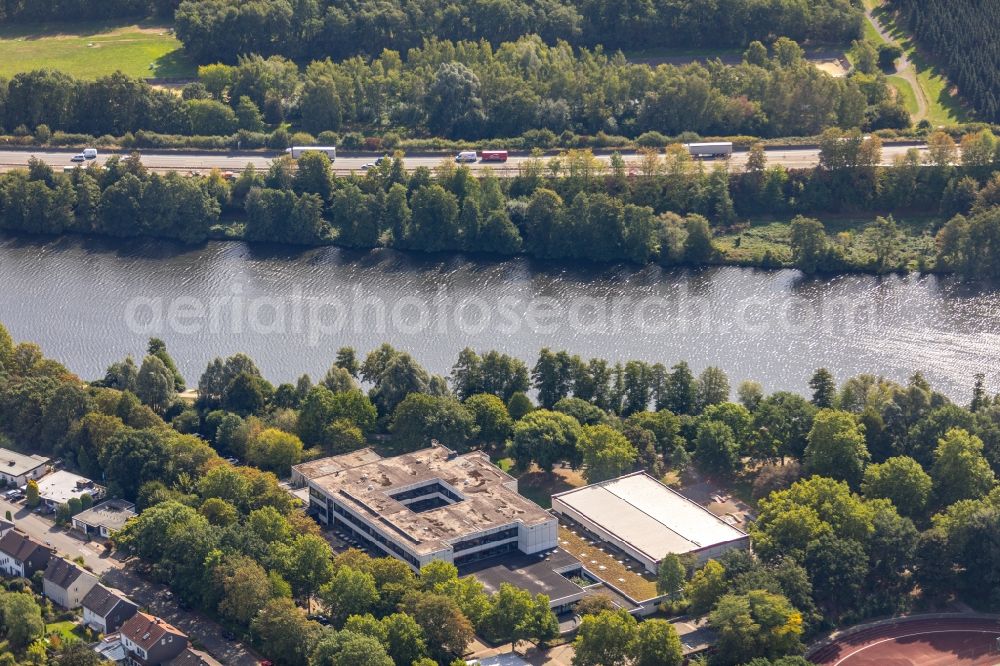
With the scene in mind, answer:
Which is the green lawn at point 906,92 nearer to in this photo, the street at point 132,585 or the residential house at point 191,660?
the street at point 132,585

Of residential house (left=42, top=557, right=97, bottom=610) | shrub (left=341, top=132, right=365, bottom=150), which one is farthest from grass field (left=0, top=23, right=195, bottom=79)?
residential house (left=42, top=557, right=97, bottom=610)

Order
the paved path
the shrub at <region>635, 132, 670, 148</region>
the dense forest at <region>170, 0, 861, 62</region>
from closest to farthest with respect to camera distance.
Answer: the shrub at <region>635, 132, 670, 148</region>
the paved path
the dense forest at <region>170, 0, 861, 62</region>

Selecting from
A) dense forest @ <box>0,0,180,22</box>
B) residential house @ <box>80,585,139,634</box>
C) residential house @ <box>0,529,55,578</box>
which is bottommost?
residential house @ <box>80,585,139,634</box>

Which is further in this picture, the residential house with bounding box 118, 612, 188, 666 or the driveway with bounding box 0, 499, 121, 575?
the driveway with bounding box 0, 499, 121, 575

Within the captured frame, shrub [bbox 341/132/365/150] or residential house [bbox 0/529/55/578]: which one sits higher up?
shrub [bbox 341/132/365/150]

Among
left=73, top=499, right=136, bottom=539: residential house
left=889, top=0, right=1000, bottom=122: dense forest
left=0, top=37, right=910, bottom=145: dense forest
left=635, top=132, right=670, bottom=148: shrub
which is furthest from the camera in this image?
left=889, top=0, right=1000, bottom=122: dense forest

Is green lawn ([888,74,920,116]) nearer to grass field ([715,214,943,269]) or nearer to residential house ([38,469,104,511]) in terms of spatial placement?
grass field ([715,214,943,269])

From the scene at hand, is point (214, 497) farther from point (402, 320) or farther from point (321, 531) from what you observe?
point (402, 320)

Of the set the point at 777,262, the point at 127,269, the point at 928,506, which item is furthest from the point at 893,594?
the point at 127,269
